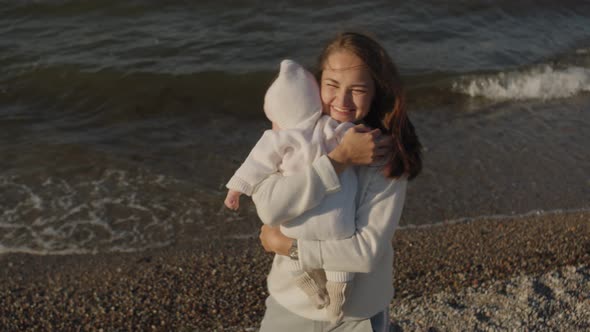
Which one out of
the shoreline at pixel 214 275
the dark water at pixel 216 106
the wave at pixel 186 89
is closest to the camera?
the shoreline at pixel 214 275

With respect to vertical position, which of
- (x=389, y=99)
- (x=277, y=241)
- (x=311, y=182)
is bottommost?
(x=277, y=241)

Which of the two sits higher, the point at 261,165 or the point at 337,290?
the point at 261,165

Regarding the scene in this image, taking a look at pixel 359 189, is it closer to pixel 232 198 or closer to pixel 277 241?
pixel 277 241

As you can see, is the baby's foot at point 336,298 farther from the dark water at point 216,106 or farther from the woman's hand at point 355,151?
the dark water at point 216,106

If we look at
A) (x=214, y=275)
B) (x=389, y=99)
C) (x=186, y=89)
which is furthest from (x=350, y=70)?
(x=186, y=89)

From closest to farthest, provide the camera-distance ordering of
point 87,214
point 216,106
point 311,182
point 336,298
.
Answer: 1. point 311,182
2. point 336,298
3. point 87,214
4. point 216,106

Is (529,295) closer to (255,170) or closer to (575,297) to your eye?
(575,297)

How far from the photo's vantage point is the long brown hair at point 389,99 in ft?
8.05

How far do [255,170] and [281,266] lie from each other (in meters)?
0.52

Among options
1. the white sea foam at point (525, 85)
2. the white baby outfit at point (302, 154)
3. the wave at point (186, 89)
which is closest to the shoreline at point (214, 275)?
the white baby outfit at point (302, 154)

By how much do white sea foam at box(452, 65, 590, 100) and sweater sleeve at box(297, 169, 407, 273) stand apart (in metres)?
7.46

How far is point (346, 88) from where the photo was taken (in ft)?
8.19

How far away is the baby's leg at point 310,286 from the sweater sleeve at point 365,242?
93 millimetres

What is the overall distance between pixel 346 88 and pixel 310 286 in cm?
80
